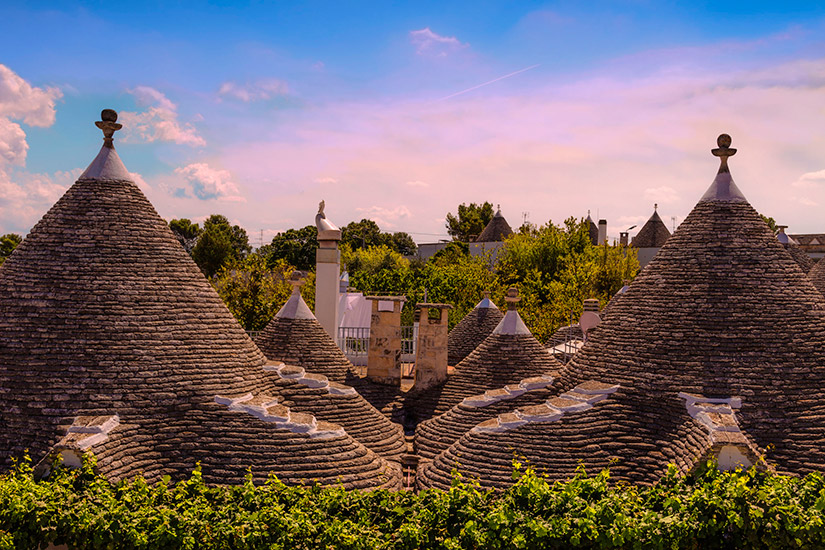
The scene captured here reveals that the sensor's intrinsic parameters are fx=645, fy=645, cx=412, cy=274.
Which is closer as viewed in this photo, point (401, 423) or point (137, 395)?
point (137, 395)

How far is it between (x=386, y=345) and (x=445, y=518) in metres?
8.94

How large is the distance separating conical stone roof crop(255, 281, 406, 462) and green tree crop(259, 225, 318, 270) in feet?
160

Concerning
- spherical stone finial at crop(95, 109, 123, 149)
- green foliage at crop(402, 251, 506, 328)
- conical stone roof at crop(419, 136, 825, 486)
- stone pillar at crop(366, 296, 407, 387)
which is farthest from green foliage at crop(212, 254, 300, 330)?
conical stone roof at crop(419, 136, 825, 486)

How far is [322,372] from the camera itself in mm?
15750

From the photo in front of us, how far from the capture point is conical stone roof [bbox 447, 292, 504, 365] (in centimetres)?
2175

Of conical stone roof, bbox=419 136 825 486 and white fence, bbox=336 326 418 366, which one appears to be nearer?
conical stone roof, bbox=419 136 825 486

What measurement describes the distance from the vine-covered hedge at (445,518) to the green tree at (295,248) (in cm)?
5664

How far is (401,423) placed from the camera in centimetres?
1622

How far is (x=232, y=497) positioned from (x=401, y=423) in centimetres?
782

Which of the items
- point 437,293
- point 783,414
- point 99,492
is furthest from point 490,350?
point 437,293

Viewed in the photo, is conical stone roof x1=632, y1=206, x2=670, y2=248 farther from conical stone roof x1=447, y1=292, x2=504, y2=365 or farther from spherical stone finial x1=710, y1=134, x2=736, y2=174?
spherical stone finial x1=710, y1=134, x2=736, y2=174

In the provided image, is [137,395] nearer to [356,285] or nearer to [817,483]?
[817,483]

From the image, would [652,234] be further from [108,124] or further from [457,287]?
[108,124]

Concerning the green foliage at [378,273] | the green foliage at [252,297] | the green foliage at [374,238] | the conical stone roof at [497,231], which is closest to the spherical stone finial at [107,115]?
the green foliage at [378,273]
